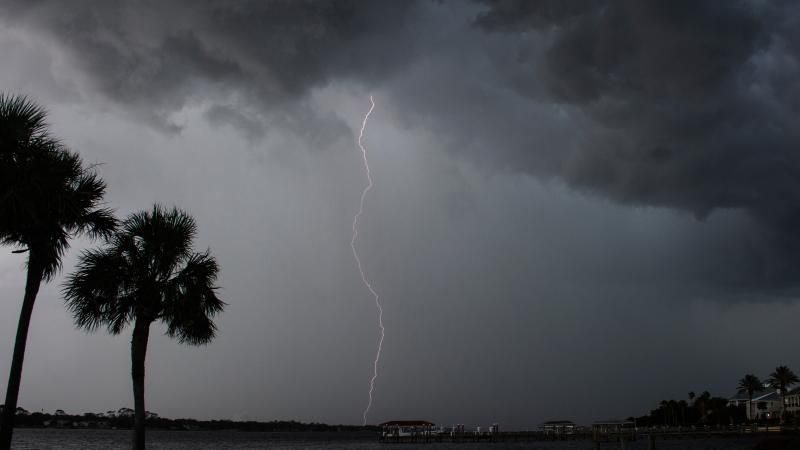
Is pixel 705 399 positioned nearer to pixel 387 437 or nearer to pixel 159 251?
pixel 387 437

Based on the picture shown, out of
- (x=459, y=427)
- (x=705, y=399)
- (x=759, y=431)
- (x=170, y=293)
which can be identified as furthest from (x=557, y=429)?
(x=170, y=293)

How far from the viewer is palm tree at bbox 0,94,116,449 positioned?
18719mm

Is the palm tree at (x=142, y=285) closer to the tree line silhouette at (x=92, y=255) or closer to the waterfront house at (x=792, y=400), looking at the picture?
the tree line silhouette at (x=92, y=255)

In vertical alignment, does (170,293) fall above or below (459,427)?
above

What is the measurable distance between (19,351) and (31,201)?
441 cm

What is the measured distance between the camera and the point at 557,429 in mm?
157375

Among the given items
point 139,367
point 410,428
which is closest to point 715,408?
point 410,428

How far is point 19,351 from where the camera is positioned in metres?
19.4

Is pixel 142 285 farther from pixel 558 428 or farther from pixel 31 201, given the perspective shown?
pixel 558 428

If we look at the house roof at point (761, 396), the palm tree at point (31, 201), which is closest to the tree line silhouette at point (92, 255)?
the palm tree at point (31, 201)

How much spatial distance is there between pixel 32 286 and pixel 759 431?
12783 cm

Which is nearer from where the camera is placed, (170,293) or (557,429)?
(170,293)

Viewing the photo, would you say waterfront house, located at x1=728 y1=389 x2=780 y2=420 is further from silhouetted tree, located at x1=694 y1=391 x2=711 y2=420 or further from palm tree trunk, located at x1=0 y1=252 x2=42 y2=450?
palm tree trunk, located at x1=0 y1=252 x2=42 y2=450

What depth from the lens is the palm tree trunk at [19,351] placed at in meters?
18.7
